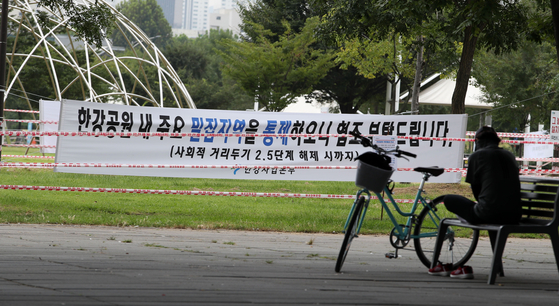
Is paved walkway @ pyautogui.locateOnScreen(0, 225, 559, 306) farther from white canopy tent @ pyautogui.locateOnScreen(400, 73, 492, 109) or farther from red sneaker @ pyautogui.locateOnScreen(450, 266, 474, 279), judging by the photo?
white canopy tent @ pyautogui.locateOnScreen(400, 73, 492, 109)

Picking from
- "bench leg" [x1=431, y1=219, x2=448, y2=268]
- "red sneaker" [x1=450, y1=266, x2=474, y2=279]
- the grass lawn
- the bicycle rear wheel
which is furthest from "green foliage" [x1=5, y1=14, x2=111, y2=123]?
"red sneaker" [x1=450, y1=266, x2=474, y2=279]

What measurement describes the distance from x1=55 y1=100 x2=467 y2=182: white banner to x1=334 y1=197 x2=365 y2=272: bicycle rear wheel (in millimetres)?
5110

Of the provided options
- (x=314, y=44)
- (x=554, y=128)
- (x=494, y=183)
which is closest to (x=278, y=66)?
(x=314, y=44)

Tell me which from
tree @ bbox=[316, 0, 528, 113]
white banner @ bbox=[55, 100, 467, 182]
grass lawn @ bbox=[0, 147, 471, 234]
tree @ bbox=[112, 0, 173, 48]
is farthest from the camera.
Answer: tree @ bbox=[112, 0, 173, 48]

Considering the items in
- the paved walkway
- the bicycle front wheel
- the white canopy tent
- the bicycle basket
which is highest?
the white canopy tent

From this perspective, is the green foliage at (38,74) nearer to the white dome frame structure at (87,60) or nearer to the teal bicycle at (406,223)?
the white dome frame structure at (87,60)

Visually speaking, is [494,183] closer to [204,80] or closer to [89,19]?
[89,19]

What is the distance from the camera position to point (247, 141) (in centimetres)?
1096

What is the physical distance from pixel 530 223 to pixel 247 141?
6209 millimetres

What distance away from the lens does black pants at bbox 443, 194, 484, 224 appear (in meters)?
5.38

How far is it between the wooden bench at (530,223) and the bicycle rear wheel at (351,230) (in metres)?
0.84

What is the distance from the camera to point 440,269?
567 cm

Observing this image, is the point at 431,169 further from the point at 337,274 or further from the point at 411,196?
the point at 411,196

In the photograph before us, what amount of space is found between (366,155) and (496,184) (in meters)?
1.21
